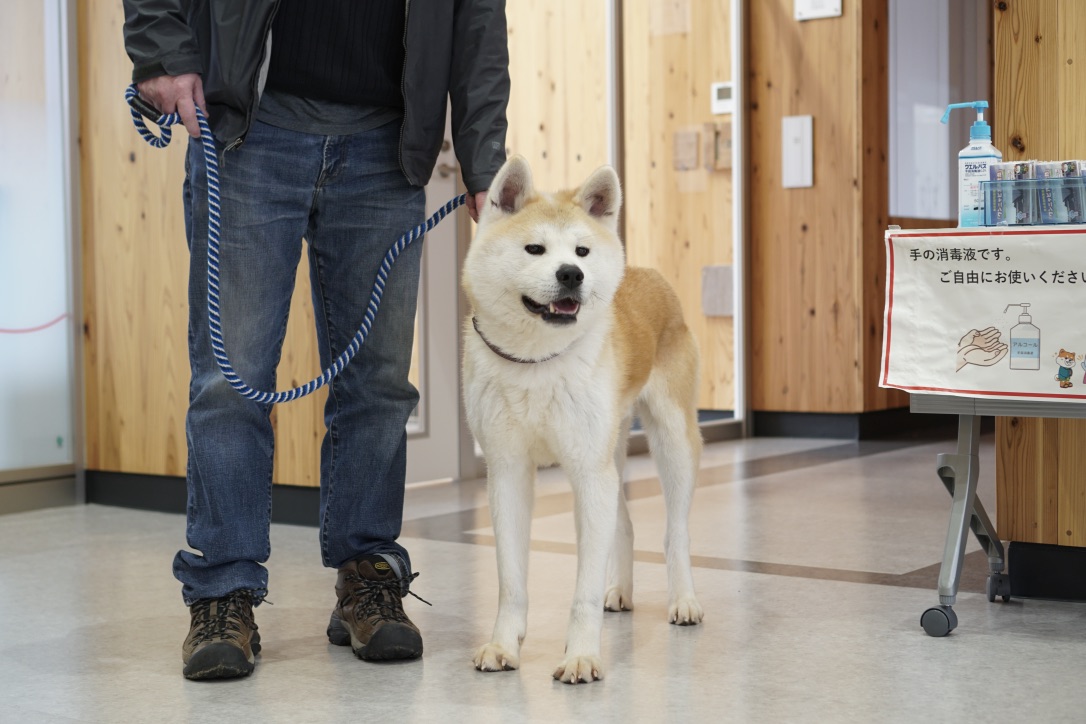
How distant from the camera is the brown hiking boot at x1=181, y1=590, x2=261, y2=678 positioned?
2.11 meters

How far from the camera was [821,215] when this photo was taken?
6.30 meters

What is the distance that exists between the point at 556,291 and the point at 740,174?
183 inches

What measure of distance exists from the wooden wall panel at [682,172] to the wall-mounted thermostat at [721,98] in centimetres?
3

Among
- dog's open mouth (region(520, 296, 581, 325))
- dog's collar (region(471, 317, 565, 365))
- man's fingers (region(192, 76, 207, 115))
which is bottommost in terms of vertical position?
dog's collar (region(471, 317, 565, 365))

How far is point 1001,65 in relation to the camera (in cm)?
279

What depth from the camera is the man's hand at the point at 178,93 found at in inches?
82.9

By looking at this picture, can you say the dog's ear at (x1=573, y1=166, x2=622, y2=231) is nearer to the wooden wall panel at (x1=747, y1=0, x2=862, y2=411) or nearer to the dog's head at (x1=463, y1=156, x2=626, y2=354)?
the dog's head at (x1=463, y1=156, x2=626, y2=354)

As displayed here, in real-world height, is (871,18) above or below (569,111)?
above

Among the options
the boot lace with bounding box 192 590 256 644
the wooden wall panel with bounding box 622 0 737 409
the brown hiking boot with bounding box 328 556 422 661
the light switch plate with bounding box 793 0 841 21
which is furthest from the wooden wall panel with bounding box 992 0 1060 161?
the wooden wall panel with bounding box 622 0 737 409

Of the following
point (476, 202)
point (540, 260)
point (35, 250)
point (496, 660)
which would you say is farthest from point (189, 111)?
point (35, 250)

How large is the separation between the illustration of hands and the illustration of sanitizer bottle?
0.9 inches

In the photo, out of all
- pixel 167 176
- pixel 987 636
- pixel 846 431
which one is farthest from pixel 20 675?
pixel 846 431

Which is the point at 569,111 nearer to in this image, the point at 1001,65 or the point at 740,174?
the point at 740,174

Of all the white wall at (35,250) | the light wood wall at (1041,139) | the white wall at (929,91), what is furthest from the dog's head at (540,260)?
the white wall at (929,91)
